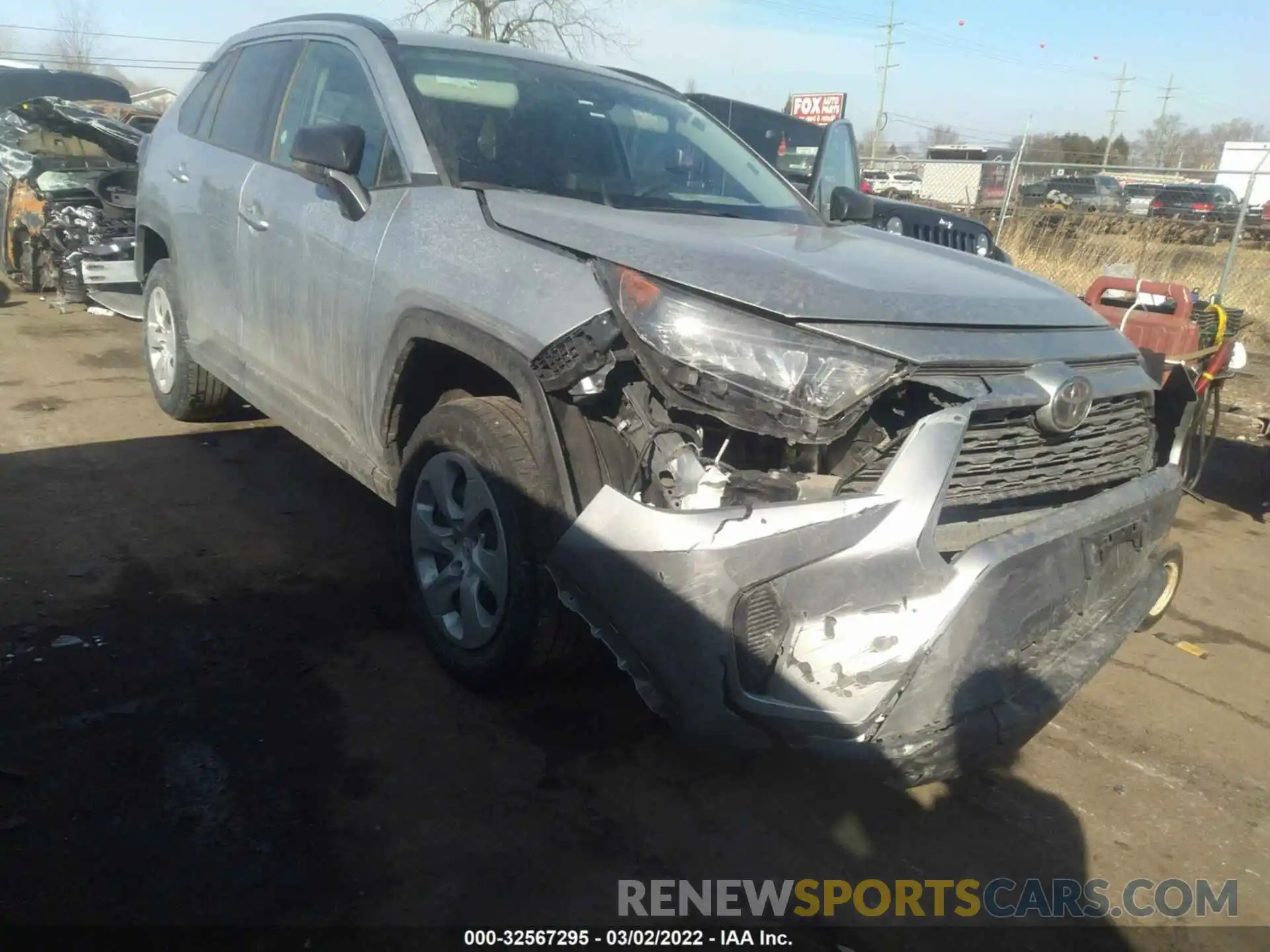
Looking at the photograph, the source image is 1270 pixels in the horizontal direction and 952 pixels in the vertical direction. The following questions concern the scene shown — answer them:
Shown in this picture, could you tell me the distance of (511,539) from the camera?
2672mm

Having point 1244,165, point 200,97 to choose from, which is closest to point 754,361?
point 200,97

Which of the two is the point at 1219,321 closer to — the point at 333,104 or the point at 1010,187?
the point at 333,104

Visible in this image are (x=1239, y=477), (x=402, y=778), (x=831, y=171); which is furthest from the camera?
(x=831, y=171)

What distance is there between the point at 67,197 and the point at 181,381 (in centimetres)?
463

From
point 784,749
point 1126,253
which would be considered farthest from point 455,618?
point 1126,253

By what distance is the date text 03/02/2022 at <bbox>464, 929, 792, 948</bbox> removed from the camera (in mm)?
2170

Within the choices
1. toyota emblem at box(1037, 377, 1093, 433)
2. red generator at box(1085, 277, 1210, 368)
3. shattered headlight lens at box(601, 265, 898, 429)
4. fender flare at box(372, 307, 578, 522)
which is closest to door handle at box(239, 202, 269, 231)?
fender flare at box(372, 307, 578, 522)

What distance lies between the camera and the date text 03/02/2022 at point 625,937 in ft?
7.12

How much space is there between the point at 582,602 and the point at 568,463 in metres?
0.36

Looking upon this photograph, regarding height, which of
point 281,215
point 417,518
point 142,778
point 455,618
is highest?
point 281,215

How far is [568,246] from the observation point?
2.63 meters

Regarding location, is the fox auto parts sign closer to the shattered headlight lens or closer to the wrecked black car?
the wrecked black car

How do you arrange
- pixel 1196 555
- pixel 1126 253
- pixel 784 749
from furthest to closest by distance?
pixel 1126 253 → pixel 1196 555 → pixel 784 749

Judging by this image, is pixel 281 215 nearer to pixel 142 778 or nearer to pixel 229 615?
pixel 229 615
